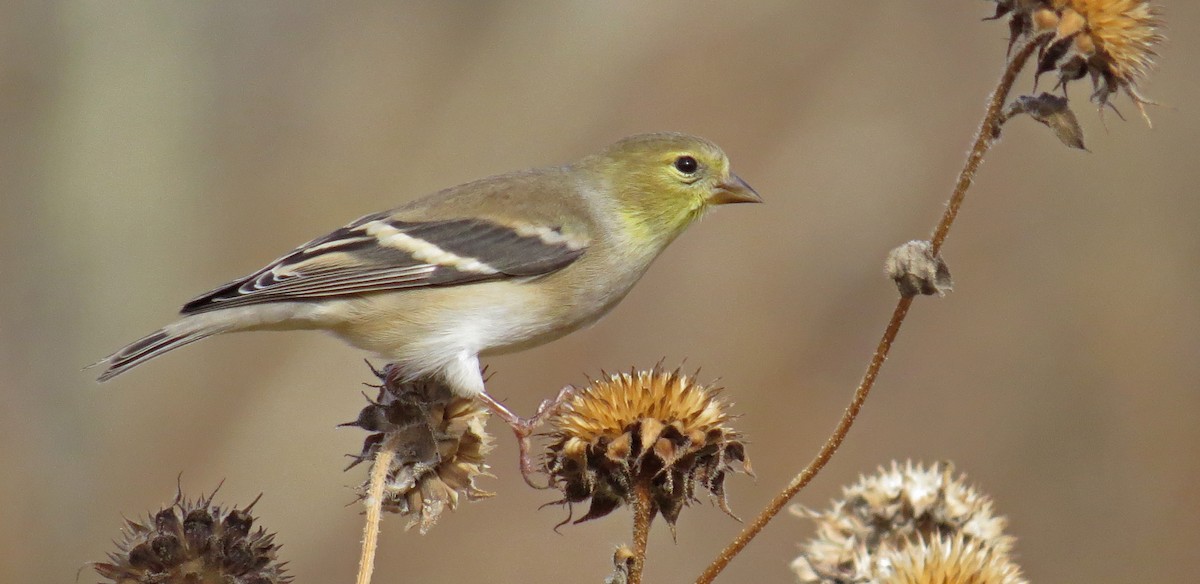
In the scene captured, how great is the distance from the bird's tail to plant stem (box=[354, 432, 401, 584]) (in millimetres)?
1238

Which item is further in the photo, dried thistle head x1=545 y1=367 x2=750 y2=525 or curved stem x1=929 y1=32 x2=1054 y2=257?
dried thistle head x1=545 y1=367 x2=750 y2=525

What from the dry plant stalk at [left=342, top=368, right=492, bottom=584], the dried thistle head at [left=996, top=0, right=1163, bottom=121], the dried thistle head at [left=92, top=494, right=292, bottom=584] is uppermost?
the dried thistle head at [left=996, top=0, right=1163, bottom=121]

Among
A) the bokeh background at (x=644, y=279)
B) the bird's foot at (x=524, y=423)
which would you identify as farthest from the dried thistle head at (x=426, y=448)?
the bokeh background at (x=644, y=279)

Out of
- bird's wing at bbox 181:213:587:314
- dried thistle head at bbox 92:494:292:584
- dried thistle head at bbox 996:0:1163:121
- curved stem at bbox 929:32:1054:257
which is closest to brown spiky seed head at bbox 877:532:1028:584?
curved stem at bbox 929:32:1054:257

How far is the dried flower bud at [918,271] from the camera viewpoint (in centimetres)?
237

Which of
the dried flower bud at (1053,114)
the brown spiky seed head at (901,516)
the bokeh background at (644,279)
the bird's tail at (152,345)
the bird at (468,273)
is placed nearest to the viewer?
the dried flower bud at (1053,114)

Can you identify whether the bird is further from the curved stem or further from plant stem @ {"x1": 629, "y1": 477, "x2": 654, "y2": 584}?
the curved stem

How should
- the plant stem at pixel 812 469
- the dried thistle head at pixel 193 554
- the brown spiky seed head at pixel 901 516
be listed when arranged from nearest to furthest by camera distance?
the plant stem at pixel 812 469 < the dried thistle head at pixel 193 554 < the brown spiky seed head at pixel 901 516

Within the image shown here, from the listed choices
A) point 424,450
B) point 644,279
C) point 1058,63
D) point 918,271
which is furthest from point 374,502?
point 644,279

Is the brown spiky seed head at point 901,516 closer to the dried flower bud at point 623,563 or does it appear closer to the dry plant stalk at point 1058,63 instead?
the dry plant stalk at point 1058,63

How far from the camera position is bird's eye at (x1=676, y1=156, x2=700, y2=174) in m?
4.96

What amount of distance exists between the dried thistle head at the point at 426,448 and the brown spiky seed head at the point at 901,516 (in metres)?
0.95

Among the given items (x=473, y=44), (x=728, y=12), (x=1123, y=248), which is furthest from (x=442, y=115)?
(x=1123, y=248)

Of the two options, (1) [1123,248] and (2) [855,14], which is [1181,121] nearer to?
(1) [1123,248]
